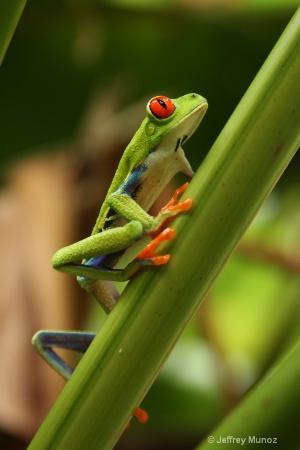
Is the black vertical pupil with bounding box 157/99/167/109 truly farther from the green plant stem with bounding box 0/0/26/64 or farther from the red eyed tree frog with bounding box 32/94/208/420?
the green plant stem with bounding box 0/0/26/64

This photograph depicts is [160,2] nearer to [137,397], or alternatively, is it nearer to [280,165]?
[280,165]

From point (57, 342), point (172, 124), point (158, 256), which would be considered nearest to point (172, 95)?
point (172, 124)

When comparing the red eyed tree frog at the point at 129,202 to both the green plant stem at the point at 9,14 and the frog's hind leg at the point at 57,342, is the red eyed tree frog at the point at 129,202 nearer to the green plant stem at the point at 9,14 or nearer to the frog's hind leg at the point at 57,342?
the frog's hind leg at the point at 57,342

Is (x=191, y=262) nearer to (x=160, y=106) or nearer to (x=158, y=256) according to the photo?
(x=158, y=256)

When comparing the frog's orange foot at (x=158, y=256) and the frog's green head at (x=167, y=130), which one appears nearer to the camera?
the frog's orange foot at (x=158, y=256)

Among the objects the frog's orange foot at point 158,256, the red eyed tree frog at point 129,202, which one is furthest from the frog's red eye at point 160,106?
the frog's orange foot at point 158,256

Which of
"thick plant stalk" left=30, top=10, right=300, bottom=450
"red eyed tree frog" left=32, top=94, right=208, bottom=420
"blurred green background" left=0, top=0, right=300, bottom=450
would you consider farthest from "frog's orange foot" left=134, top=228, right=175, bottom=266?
"blurred green background" left=0, top=0, right=300, bottom=450
